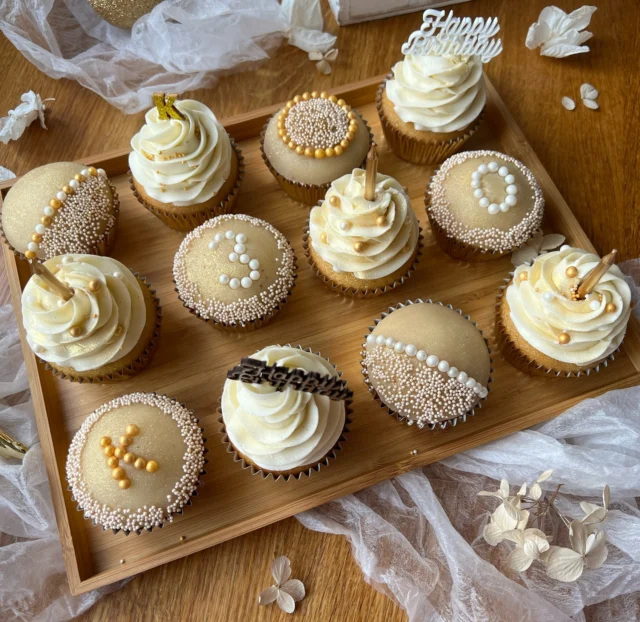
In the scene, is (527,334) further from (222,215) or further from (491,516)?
(222,215)

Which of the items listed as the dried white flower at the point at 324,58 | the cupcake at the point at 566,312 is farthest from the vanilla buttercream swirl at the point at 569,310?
the dried white flower at the point at 324,58

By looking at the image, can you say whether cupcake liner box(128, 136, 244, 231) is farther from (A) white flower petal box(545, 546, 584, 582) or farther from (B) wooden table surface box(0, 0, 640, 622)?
(A) white flower petal box(545, 546, 584, 582)

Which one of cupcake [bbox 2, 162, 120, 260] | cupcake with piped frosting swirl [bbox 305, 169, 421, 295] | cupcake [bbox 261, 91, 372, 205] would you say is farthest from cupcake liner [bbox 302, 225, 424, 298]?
cupcake [bbox 2, 162, 120, 260]

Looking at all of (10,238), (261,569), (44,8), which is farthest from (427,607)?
(44,8)

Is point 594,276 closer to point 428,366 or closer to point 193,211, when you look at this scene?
point 428,366

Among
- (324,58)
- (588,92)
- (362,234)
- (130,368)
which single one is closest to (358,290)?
(362,234)
